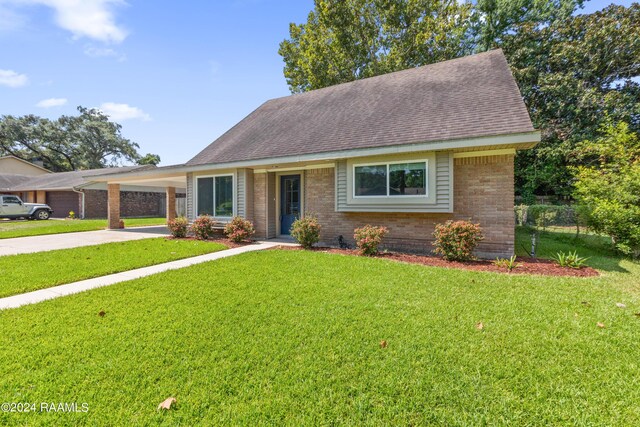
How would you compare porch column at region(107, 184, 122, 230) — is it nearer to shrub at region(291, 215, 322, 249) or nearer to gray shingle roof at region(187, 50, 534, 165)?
gray shingle roof at region(187, 50, 534, 165)

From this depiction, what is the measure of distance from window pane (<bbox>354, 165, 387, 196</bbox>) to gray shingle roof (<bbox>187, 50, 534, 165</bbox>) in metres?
0.69

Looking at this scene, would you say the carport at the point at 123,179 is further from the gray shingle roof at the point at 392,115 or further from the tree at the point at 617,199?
the tree at the point at 617,199

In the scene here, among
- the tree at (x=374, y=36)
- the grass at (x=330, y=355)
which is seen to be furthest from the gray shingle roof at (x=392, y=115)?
the tree at (x=374, y=36)

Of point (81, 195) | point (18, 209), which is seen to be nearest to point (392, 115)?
point (81, 195)

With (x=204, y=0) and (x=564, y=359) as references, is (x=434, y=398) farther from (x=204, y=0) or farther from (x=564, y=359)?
(x=204, y=0)

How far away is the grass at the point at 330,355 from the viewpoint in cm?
210

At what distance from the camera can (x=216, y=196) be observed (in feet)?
37.5

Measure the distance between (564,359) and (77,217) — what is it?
30537 mm

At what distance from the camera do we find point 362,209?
833 centimetres

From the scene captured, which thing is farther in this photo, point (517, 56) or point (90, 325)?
point (517, 56)

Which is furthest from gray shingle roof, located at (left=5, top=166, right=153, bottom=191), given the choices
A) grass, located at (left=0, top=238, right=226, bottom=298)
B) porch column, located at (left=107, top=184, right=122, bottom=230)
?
grass, located at (left=0, top=238, right=226, bottom=298)

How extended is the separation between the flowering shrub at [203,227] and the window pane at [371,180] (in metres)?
5.85

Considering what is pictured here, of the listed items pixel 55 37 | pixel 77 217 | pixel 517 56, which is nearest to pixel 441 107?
pixel 55 37

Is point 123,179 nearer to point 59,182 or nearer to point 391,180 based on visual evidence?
point 391,180
